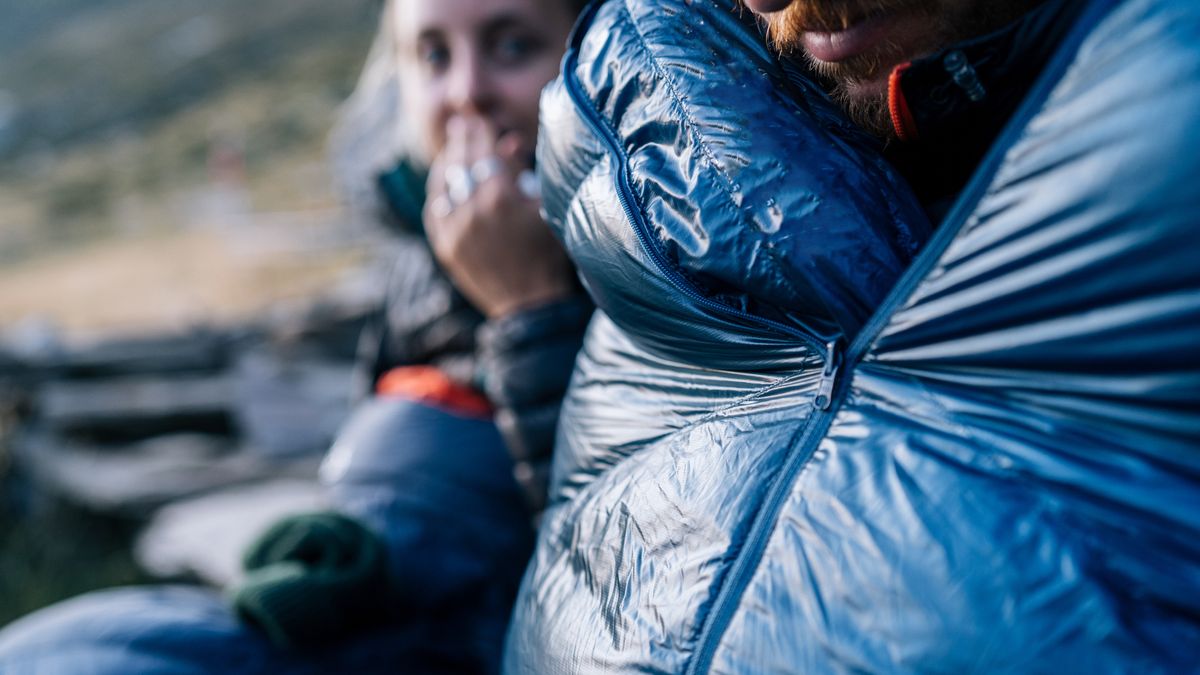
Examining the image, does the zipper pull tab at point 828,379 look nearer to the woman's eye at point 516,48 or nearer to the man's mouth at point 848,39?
the man's mouth at point 848,39

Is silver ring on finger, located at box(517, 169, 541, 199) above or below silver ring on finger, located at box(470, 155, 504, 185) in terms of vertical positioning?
below

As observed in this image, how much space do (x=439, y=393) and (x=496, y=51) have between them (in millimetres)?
772

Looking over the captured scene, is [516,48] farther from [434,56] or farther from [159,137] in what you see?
[159,137]

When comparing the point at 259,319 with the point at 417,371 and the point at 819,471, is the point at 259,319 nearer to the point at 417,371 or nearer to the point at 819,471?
the point at 417,371

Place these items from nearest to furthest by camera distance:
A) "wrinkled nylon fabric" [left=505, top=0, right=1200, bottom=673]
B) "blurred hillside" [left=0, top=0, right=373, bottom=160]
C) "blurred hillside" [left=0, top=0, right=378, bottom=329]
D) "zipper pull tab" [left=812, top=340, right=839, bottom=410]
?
"wrinkled nylon fabric" [left=505, top=0, right=1200, bottom=673]
"zipper pull tab" [left=812, top=340, right=839, bottom=410]
"blurred hillside" [left=0, top=0, right=378, bottom=329]
"blurred hillside" [left=0, top=0, right=373, bottom=160]

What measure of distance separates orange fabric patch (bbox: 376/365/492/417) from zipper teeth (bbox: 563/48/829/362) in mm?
1003

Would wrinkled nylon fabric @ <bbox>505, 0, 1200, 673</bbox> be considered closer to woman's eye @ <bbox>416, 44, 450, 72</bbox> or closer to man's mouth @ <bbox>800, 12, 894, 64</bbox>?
man's mouth @ <bbox>800, 12, 894, 64</bbox>

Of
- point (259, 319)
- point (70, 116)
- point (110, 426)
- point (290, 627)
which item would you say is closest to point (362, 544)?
point (290, 627)

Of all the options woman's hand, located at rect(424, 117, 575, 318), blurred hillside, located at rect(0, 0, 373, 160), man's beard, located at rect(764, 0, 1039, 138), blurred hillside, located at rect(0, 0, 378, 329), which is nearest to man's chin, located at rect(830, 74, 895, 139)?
man's beard, located at rect(764, 0, 1039, 138)

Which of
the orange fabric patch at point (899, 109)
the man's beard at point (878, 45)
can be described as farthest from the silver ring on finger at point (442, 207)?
the orange fabric patch at point (899, 109)

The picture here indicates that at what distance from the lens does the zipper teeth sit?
107cm

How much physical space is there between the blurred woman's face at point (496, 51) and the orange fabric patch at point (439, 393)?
1.87 feet

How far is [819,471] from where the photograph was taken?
3.18ft

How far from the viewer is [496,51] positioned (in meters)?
2.17
